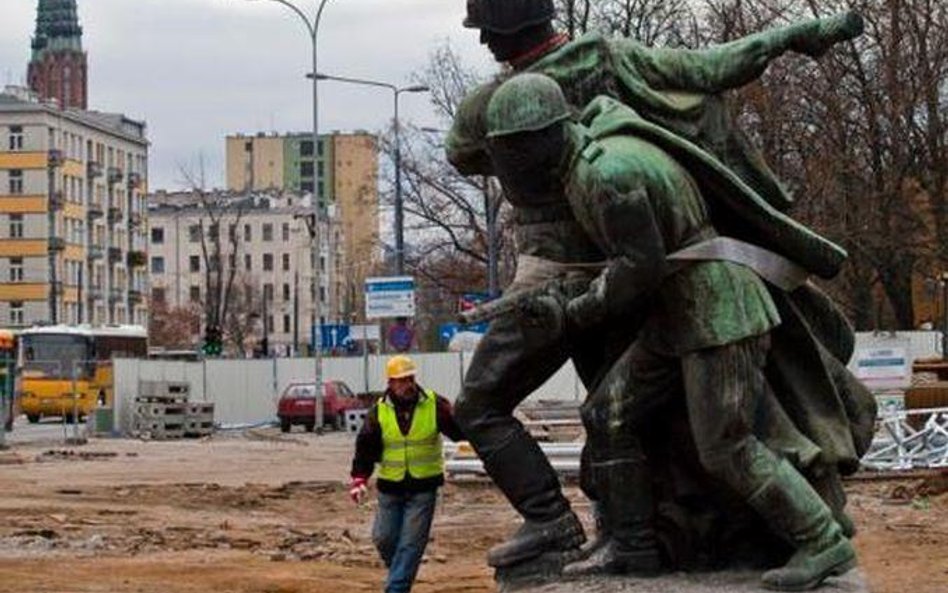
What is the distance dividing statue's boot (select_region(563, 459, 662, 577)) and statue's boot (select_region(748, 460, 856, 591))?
1.49 ft

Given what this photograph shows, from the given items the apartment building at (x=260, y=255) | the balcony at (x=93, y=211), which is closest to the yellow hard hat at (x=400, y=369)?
the balcony at (x=93, y=211)

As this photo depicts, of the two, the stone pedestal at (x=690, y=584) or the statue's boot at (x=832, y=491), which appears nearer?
the stone pedestal at (x=690, y=584)

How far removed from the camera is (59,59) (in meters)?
178

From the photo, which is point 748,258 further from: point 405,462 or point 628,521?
point 405,462

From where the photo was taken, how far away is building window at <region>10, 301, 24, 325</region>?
122562 millimetres

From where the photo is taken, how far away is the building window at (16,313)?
123 m

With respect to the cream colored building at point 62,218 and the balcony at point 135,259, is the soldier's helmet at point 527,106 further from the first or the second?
the balcony at point 135,259

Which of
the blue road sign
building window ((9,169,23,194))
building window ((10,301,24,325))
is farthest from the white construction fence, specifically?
building window ((10,301,24,325))

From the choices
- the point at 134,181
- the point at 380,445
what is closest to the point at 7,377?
the point at 380,445

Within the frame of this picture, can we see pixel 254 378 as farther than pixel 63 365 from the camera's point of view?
No

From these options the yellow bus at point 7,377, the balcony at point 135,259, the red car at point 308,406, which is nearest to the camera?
the yellow bus at point 7,377

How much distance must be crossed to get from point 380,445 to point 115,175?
121615 mm

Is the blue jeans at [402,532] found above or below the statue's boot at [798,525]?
below

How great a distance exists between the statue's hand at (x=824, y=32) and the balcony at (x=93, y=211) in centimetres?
12132
